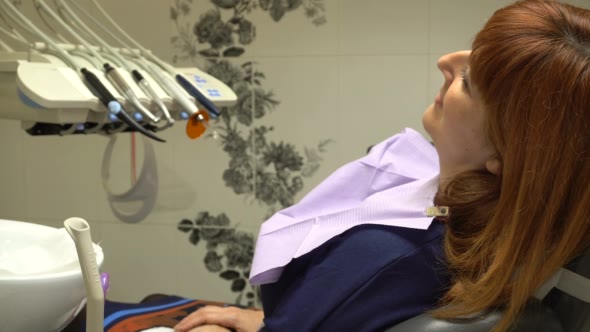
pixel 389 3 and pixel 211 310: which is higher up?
pixel 389 3

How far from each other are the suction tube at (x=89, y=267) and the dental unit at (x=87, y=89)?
0.41 m

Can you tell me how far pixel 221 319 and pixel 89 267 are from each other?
0.55 metres

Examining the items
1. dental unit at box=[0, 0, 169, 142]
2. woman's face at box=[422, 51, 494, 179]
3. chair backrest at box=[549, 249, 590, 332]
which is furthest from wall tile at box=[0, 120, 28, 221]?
chair backrest at box=[549, 249, 590, 332]

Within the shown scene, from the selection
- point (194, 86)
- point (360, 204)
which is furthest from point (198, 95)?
point (360, 204)

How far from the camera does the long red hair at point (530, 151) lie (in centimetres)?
92

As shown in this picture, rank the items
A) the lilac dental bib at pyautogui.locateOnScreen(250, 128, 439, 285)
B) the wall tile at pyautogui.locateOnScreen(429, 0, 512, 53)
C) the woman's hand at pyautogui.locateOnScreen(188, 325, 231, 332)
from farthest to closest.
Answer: the wall tile at pyautogui.locateOnScreen(429, 0, 512, 53) → the woman's hand at pyautogui.locateOnScreen(188, 325, 231, 332) → the lilac dental bib at pyautogui.locateOnScreen(250, 128, 439, 285)

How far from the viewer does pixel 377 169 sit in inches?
52.9

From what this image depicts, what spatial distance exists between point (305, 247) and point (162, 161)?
1.21m

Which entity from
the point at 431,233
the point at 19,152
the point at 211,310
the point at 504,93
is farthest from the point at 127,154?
the point at 504,93

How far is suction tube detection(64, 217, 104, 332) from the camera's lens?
86cm

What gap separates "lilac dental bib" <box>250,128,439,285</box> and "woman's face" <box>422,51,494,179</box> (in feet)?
0.31

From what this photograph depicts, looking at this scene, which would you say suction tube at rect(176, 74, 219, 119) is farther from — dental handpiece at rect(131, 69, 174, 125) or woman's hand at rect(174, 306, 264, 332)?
woman's hand at rect(174, 306, 264, 332)

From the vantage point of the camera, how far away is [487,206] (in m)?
1.03

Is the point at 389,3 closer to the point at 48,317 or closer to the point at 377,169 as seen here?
the point at 377,169
